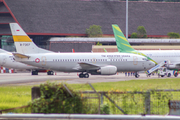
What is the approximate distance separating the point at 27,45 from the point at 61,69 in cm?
493

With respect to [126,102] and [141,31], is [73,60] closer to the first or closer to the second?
[126,102]

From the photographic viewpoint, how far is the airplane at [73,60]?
34.8m

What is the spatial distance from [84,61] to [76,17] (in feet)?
156

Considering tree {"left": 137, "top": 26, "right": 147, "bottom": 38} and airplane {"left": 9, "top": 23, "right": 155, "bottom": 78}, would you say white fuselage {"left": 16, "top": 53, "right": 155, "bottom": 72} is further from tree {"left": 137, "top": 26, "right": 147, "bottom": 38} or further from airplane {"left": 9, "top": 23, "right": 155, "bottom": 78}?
tree {"left": 137, "top": 26, "right": 147, "bottom": 38}

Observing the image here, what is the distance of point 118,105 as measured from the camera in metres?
10.2

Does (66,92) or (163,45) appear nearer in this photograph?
(66,92)

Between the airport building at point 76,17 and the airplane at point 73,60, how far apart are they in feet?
138

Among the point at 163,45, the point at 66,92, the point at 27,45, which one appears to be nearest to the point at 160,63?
the point at 27,45

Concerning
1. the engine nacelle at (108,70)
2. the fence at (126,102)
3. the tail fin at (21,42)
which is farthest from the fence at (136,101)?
the tail fin at (21,42)

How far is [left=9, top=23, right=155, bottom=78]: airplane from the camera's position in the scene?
114 ft

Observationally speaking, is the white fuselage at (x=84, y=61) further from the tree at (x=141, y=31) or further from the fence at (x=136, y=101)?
the tree at (x=141, y=31)

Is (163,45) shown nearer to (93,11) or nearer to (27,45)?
(93,11)

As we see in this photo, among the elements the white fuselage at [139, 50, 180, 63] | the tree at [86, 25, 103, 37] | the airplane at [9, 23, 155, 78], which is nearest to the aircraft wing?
the airplane at [9, 23, 155, 78]

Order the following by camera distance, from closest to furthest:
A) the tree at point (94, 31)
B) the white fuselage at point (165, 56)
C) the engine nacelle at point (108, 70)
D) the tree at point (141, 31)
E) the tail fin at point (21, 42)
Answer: the engine nacelle at point (108, 70), the tail fin at point (21, 42), the white fuselage at point (165, 56), the tree at point (94, 31), the tree at point (141, 31)
